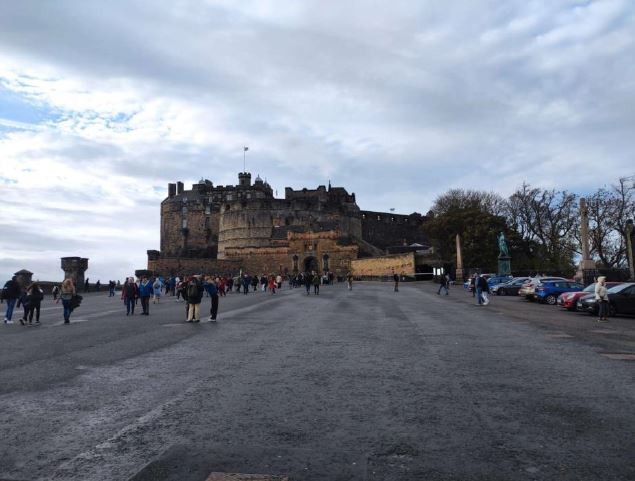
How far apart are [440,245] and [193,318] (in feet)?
168

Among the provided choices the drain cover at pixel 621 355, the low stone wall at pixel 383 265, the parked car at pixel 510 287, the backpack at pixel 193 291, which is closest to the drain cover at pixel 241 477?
the drain cover at pixel 621 355

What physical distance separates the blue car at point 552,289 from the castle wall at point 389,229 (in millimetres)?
71663

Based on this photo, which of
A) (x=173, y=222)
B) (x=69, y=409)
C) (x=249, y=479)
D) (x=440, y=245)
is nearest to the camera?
(x=249, y=479)

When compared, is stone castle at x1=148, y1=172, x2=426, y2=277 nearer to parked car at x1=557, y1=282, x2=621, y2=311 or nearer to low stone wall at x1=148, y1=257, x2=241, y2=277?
low stone wall at x1=148, y1=257, x2=241, y2=277

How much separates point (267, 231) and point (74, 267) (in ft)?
167

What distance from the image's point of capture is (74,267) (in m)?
39.1

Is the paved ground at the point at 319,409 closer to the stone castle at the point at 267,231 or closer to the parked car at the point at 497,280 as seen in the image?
the parked car at the point at 497,280

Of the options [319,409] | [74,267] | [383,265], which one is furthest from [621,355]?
[383,265]

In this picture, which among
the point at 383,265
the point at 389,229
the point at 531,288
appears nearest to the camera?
the point at 531,288

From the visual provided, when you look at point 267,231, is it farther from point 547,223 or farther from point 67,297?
point 67,297

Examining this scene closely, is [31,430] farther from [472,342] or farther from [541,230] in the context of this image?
[541,230]

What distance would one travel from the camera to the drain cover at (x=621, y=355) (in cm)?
902

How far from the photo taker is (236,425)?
505 cm

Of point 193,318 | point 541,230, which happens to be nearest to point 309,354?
point 193,318
